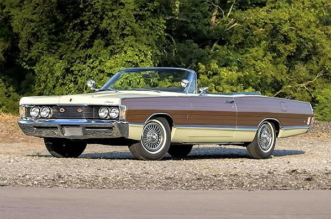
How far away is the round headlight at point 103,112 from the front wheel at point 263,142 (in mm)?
3440

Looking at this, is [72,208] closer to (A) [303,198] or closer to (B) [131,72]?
(A) [303,198]

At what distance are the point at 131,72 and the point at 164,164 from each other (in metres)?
2.86

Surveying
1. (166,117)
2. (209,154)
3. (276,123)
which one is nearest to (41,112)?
(166,117)

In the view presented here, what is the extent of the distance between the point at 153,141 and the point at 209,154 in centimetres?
386

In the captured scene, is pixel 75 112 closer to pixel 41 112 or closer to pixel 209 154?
pixel 41 112

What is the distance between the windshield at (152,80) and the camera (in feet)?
51.6

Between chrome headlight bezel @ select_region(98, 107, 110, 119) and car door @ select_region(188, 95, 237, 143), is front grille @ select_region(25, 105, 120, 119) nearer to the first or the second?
chrome headlight bezel @ select_region(98, 107, 110, 119)

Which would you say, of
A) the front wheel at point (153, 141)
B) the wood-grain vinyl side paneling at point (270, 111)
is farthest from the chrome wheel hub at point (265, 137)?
the front wheel at point (153, 141)

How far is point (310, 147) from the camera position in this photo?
21734 millimetres

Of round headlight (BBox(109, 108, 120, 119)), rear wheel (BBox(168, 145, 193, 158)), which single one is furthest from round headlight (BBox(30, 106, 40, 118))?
rear wheel (BBox(168, 145, 193, 158))

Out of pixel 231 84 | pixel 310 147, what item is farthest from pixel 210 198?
pixel 231 84

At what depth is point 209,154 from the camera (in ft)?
60.2

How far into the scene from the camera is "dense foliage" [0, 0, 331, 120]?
32.3m

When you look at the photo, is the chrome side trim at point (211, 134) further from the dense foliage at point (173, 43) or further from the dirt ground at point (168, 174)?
the dense foliage at point (173, 43)
